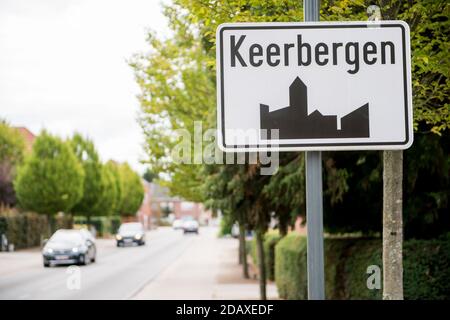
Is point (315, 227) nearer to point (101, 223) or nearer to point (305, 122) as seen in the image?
point (305, 122)

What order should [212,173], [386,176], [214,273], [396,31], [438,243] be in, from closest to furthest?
[396,31], [386,176], [438,243], [212,173], [214,273]

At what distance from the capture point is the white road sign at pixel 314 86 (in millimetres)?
2736

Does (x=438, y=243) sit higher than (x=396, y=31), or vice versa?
(x=396, y=31)

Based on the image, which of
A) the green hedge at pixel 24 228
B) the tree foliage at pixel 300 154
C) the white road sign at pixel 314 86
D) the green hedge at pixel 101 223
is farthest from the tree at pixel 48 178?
the white road sign at pixel 314 86

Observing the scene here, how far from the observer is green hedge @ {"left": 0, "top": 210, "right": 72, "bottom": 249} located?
3653cm

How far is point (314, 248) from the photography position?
2.62 metres

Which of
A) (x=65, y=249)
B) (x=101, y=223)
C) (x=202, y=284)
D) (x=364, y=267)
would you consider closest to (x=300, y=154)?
(x=364, y=267)

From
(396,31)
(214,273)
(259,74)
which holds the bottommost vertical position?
(214,273)

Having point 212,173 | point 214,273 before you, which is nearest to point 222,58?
point 212,173

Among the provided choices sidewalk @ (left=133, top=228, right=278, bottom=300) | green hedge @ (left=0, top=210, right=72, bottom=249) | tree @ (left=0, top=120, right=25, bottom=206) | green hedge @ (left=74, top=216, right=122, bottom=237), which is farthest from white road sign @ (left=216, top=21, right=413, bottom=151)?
green hedge @ (left=74, top=216, right=122, bottom=237)

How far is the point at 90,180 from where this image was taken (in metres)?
53.0

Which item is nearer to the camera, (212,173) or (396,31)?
(396,31)
